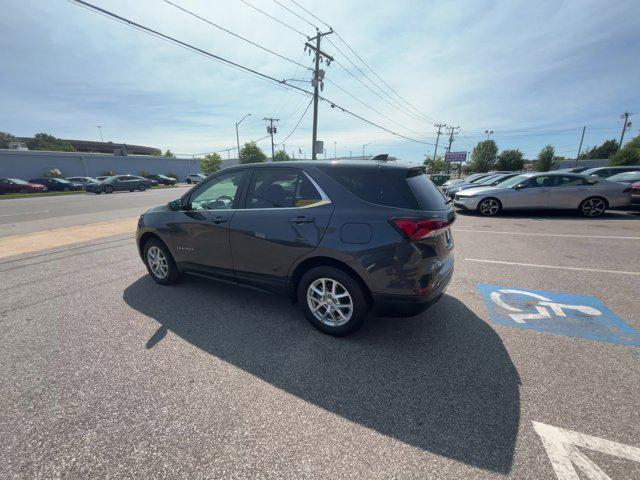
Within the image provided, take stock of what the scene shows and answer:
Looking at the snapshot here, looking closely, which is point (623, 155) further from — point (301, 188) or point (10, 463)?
point (10, 463)

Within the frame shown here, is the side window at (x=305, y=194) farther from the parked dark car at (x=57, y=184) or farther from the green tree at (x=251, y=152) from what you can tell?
the green tree at (x=251, y=152)

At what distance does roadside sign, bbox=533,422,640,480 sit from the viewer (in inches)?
64.1

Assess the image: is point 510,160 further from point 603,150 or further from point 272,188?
point 272,188

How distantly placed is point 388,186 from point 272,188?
1280 millimetres

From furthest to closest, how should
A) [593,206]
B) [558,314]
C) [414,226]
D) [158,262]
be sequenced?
[593,206] < [158,262] < [558,314] < [414,226]

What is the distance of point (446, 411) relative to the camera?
6.79 feet

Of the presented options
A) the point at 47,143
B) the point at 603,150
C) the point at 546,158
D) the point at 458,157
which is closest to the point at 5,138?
the point at 47,143

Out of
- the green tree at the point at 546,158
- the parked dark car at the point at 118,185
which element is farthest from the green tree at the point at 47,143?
the green tree at the point at 546,158

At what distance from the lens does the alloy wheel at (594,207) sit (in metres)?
9.52

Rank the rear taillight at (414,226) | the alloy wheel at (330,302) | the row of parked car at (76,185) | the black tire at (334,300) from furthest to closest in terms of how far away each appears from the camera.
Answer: the row of parked car at (76,185) → the alloy wheel at (330,302) → the black tire at (334,300) → the rear taillight at (414,226)

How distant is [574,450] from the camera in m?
1.75

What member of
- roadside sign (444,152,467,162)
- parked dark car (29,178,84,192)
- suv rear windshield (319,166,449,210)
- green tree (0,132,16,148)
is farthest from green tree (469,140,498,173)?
green tree (0,132,16,148)

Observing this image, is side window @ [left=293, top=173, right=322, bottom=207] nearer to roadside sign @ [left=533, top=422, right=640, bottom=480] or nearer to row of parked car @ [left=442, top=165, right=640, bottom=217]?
roadside sign @ [left=533, top=422, right=640, bottom=480]

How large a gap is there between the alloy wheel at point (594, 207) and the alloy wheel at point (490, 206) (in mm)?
2594
